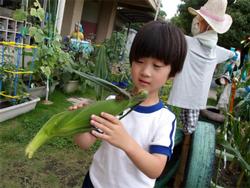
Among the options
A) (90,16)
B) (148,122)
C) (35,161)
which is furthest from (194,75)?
(90,16)

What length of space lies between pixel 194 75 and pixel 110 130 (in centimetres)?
190

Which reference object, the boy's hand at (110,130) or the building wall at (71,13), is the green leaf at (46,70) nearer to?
the boy's hand at (110,130)

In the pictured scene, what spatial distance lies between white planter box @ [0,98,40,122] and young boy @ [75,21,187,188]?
243 cm

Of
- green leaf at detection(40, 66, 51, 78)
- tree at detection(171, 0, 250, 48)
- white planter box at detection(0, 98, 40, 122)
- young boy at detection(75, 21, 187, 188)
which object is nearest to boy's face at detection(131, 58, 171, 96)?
young boy at detection(75, 21, 187, 188)

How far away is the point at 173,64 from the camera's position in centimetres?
105

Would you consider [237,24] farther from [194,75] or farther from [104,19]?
[194,75]

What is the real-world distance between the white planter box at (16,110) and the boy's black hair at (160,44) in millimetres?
2563

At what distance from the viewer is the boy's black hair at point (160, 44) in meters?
1.01

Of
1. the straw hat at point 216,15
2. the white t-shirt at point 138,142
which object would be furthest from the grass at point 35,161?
the straw hat at point 216,15

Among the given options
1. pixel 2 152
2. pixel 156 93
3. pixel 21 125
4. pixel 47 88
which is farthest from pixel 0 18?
pixel 156 93

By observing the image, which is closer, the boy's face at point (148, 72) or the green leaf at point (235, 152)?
the boy's face at point (148, 72)

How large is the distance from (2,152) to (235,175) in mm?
2127

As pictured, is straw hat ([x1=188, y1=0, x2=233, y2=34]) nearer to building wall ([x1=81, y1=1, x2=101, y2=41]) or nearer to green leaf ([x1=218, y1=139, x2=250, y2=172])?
green leaf ([x1=218, y1=139, x2=250, y2=172])

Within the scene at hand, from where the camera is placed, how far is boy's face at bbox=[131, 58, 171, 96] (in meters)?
1.00
